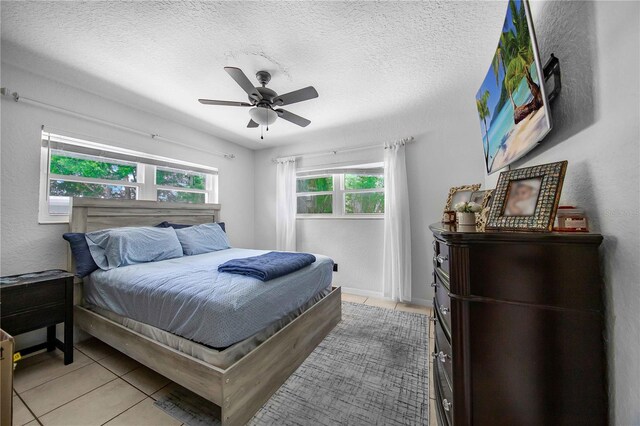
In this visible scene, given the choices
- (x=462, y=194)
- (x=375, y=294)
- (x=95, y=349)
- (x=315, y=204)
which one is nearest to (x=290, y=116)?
(x=462, y=194)

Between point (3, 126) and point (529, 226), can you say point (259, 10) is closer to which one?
point (529, 226)

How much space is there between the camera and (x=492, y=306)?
2.86 feet

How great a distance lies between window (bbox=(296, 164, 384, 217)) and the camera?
3525mm

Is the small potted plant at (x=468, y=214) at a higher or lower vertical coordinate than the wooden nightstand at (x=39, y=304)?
higher

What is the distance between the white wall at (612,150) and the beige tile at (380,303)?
234 centimetres

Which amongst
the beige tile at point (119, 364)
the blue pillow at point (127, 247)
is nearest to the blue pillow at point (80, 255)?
the blue pillow at point (127, 247)

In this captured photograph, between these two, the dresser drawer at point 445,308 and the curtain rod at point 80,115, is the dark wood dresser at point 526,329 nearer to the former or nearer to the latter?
the dresser drawer at point 445,308

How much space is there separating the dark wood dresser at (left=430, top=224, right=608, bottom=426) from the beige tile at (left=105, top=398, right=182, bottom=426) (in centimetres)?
154

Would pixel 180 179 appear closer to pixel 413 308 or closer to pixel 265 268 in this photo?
pixel 265 268

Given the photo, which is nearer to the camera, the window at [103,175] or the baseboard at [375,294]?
the window at [103,175]

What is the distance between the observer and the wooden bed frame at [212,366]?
4.19ft

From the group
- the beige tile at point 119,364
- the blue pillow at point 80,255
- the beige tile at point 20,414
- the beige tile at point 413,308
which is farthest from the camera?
the beige tile at point 413,308

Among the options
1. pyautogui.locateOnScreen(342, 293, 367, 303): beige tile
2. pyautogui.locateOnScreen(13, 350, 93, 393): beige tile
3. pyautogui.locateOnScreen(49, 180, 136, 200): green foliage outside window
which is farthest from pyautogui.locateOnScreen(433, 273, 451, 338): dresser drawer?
pyautogui.locateOnScreen(49, 180, 136, 200): green foliage outside window

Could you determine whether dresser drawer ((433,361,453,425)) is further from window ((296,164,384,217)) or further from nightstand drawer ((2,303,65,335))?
nightstand drawer ((2,303,65,335))
